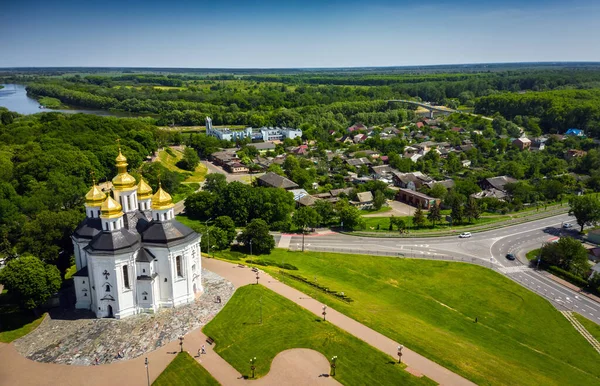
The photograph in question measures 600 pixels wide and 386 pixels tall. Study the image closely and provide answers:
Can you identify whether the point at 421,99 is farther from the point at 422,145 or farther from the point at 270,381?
the point at 270,381

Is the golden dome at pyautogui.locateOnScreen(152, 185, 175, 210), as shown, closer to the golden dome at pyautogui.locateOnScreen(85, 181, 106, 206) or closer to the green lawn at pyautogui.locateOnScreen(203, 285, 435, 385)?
the golden dome at pyautogui.locateOnScreen(85, 181, 106, 206)

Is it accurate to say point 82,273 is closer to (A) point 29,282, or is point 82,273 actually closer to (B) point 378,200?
(A) point 29,282

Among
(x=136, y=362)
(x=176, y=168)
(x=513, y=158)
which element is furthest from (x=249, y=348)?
(x=513, y=158)

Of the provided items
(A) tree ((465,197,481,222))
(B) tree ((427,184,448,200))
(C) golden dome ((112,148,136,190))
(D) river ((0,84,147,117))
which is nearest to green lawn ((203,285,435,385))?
(C) golden dome ((112,148,136,190))

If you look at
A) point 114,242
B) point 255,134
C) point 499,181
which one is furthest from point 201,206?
point 255,134

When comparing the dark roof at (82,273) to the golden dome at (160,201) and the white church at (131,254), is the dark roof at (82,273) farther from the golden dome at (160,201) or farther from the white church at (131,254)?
the golden dome at (160,201)

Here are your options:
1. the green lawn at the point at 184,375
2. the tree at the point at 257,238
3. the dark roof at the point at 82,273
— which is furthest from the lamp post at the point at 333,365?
the tree at the point at 257,238
